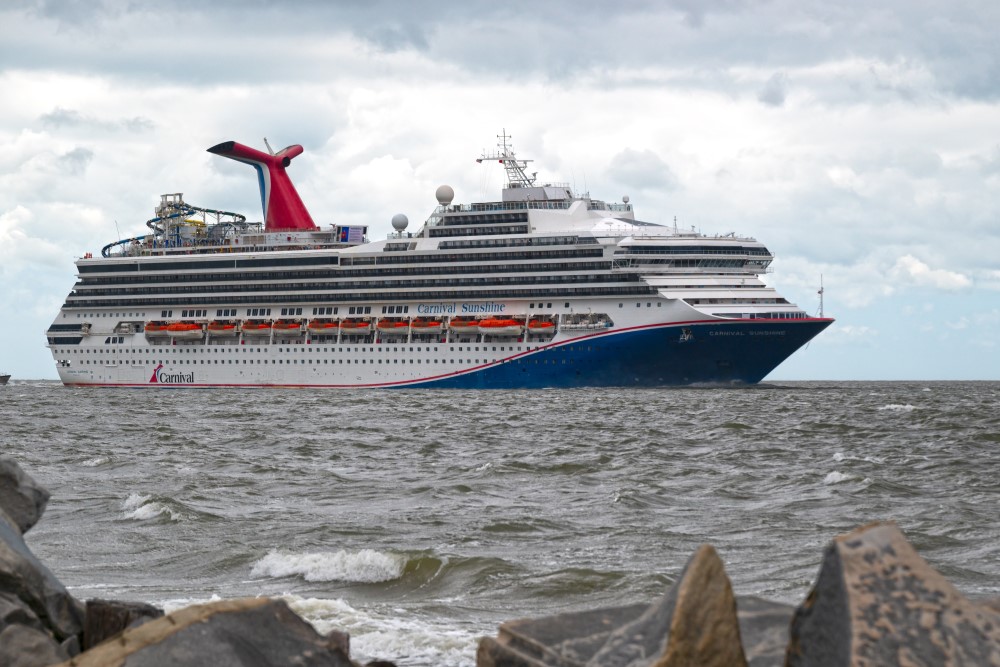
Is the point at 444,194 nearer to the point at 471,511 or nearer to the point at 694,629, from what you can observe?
the point at 471,511

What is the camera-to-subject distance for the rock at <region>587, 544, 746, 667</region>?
502 cm

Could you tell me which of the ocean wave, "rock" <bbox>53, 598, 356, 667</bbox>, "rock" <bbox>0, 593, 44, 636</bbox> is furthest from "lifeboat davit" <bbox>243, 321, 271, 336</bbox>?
"rock" <bbox>53, 598, 356, 667</bbox>

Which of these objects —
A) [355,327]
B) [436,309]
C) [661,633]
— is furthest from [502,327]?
Answer: [661,633]

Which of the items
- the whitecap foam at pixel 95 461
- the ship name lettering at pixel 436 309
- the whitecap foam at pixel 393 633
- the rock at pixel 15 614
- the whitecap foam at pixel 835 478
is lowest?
the whitecap foam at pixel 393 633

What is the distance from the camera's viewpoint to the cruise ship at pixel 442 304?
221 feet

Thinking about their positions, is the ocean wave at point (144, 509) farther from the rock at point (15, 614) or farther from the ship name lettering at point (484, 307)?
the ship name lettering at point (484, 307)

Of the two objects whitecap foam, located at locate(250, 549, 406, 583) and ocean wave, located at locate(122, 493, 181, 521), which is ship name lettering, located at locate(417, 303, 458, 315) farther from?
whitecap foam, located at locate(250, 549, 406, 583)

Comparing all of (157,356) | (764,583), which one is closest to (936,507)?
(764,583)

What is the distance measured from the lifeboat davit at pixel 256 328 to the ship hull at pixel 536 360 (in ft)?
3.05

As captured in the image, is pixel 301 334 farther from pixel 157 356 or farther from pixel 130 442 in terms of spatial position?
pixel 130 442

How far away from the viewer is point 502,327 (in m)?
69.7

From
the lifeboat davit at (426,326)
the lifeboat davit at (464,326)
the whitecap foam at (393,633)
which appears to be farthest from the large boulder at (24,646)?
the lifeboat davit at (426,326)

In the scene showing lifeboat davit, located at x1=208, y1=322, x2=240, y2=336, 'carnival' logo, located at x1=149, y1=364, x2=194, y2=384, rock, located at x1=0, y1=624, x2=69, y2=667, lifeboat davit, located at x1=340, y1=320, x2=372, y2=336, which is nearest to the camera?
rock, located at x1=0, y1=624, x2=69, y2=667

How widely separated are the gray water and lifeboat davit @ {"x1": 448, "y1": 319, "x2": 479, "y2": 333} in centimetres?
3439
